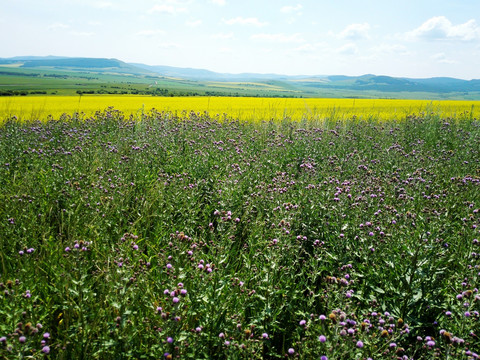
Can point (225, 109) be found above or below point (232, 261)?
above

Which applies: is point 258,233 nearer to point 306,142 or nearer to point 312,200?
point 312,200

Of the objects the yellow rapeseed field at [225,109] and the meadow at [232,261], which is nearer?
the meadow at [232,261]

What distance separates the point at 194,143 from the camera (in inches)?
293

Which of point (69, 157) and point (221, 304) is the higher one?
point (69, 157)

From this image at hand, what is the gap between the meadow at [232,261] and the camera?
2404 millimetres

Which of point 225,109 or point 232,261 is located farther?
point 225,109

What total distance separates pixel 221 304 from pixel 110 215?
2.44m

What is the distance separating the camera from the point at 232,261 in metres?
4.19

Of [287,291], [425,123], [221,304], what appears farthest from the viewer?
[425,123]

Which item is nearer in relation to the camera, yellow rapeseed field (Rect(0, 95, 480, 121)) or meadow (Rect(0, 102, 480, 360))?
meadow (Rect(0, 102, 480, 360))

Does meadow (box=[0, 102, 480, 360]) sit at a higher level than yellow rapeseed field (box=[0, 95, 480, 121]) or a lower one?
lower

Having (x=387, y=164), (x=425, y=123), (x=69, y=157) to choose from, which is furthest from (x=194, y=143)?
(x=425, y=123)

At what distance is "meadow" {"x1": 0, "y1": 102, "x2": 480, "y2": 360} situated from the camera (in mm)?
2404

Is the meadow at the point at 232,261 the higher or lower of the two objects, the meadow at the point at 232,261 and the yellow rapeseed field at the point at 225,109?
the lower
